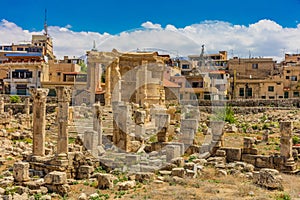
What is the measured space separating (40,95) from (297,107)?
3795cm

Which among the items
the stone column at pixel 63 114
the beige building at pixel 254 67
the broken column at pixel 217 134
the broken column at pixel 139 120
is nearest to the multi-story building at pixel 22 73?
the beige building at pixel 254 67

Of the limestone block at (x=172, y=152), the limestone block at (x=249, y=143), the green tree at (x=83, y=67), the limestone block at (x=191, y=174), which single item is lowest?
the limestone block at (x=191, y=174)

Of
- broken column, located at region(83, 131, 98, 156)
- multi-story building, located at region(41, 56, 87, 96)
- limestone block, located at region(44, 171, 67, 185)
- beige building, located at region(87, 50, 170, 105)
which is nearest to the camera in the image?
limestone block, located at region(44, 171, 67, 185)

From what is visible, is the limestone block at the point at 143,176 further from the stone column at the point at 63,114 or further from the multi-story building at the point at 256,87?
the multi-story building at the point at 256,87

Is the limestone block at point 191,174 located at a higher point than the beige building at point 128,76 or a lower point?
lower

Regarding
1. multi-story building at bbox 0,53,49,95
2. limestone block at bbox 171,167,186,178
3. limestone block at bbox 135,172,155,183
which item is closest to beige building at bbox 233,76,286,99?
multi-story building at bbox 0,53,49,95

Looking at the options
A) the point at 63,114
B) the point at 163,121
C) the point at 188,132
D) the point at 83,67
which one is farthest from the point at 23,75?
the point at 63,114

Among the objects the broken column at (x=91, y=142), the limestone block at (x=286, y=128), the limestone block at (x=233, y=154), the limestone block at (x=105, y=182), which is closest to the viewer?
the limestone block at (x=105, y=182)

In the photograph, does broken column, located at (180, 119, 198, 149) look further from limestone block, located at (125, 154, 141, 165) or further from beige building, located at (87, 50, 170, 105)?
beige building, located at (87, 50, 170, 105)

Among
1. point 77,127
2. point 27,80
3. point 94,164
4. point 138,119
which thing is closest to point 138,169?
point 94,164

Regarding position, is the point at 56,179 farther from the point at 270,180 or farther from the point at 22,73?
the point at 22,73

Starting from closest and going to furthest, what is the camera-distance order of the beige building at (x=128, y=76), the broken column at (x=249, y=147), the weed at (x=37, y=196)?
the weed at (x=37, y=196) < the broken column at (x=249, y=147) < the beige building at (x=128, y=76)

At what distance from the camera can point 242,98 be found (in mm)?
55125

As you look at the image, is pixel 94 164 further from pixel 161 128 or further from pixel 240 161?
pixel 240 161
